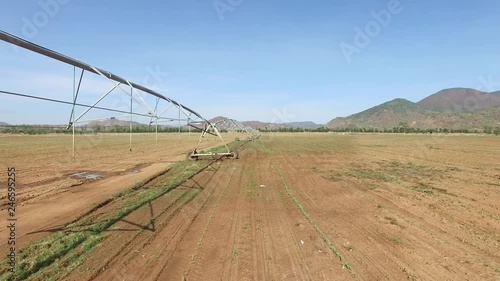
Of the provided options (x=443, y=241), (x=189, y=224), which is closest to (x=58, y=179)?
(x=189, y=224)

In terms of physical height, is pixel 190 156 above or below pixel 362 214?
above

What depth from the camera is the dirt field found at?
504 centimetres

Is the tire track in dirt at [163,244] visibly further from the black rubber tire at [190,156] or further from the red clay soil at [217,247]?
the black rubber tire at [190,156]

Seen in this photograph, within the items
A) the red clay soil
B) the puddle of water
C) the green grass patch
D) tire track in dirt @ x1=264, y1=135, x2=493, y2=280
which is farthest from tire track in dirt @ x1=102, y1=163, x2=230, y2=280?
the puddle of water

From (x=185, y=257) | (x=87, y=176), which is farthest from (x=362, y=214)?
(x=87, y=176)

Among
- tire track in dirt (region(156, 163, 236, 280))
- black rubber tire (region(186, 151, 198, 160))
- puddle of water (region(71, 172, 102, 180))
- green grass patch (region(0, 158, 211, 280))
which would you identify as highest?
black rubber tire (region(186, 151, 198, 160))

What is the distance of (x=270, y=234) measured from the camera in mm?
6766

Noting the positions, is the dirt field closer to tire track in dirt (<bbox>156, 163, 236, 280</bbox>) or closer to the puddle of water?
tire track in dirt (<bbox>156, 163, 236, 280</bbox>)

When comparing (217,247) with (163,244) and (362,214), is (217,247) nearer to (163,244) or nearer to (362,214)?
(163,244)

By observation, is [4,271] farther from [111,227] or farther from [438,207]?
[438,207]

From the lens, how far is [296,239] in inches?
254

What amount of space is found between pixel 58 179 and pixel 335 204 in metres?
11.7

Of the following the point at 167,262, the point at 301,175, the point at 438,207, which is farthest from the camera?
the point at 301,175

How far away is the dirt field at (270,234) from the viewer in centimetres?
504
